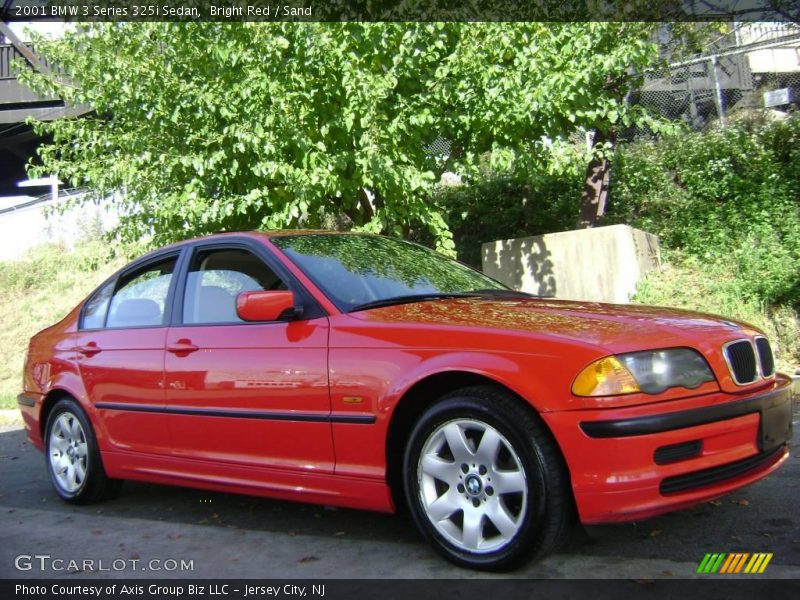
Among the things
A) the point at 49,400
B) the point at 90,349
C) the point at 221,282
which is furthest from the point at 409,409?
the point at 49,400

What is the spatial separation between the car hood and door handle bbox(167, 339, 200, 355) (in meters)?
1.11

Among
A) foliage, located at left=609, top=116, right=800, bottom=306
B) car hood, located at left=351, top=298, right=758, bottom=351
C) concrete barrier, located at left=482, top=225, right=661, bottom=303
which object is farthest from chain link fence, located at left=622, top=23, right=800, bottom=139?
car hood, located at left=351, top=298, right=758, bottom=351

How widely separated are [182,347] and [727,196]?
8454 millimetres

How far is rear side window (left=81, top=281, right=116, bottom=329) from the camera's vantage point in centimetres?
543

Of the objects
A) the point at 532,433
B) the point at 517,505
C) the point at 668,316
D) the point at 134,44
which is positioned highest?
the point at 134,44

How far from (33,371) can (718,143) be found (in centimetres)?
913

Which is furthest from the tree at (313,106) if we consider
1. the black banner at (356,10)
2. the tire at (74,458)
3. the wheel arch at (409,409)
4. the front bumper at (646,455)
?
the front bumper at (646,455)

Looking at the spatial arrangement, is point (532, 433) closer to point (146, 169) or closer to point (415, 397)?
point (415, 397)

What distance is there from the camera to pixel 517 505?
132 inches

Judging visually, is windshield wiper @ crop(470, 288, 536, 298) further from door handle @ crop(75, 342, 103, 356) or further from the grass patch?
the grass patch

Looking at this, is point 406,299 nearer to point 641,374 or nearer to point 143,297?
point 641,374

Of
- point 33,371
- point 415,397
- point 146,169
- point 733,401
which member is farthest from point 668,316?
point 146,169

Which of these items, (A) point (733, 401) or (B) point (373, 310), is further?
(B) point (373, 310)

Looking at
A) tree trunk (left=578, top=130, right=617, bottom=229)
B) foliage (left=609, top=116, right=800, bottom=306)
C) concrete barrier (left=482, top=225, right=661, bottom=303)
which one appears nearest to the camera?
foliage (left=609, top=116, right=800, bottom=306)
